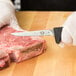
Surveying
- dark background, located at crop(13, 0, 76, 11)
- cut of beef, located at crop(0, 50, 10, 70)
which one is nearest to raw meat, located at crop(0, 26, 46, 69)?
cut of beef, located at crop(0, 50, 10, 70)

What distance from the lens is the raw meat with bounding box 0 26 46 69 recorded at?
0.75 metres

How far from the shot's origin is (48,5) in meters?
1.38

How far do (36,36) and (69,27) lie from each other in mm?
127

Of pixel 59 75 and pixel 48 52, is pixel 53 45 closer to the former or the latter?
pixel 48 52

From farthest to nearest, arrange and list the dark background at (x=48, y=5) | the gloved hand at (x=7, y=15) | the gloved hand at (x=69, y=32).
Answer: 1. the dark background at (x=48, y=5)
2. the gloved hand at (x=7, y=15)
3. the gloved hand at (x=69, y=32)

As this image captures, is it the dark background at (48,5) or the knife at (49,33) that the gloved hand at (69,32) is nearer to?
the knife at (49,33)

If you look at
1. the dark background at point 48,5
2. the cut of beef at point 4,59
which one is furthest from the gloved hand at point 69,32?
the dark background at point 48,5

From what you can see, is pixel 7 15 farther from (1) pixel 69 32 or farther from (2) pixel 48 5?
(2) pixel 48 5

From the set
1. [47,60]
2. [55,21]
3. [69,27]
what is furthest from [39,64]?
[55,21]

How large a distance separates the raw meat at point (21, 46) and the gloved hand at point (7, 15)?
0.24ft

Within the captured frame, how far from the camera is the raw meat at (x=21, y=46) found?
0.75 m

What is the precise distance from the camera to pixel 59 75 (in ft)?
2.35

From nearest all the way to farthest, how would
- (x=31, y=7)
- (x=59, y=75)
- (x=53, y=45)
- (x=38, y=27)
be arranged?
(x=59, y=75), (x=53, y=45), (x=38, y=27), (x=31, y=7)

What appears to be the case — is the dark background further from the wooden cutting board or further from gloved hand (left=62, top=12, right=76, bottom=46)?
gloved hand (left=62, top=12, right=76, bottom=46)
